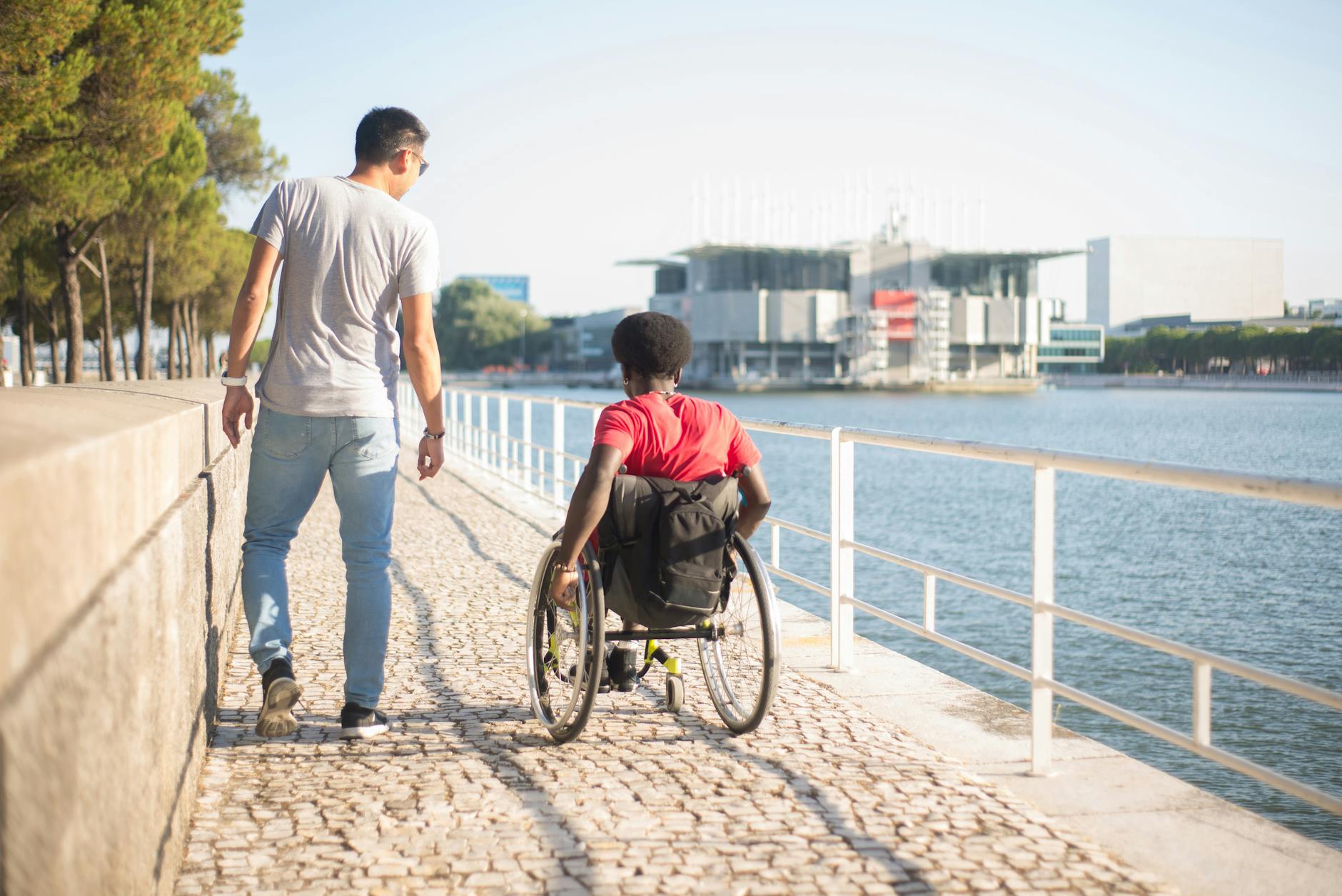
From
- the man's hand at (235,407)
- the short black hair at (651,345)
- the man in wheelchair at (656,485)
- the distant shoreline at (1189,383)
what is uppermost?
the short black hair at (651,345)

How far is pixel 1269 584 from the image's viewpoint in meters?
18.4

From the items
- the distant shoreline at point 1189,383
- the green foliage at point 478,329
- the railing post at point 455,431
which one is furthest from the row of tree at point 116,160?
the green foliage at point 478,329

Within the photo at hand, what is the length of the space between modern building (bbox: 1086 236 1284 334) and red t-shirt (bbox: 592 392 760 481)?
17231cm

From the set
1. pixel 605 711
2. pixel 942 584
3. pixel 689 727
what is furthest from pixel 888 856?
pixel 942 584

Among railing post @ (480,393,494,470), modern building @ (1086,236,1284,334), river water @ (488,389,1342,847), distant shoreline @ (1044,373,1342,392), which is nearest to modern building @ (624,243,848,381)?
distant shoreline @ (1044,373,1342,392)

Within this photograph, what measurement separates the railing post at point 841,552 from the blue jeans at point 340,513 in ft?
6.11

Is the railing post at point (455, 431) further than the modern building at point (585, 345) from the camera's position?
No

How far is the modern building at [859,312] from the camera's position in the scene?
132m

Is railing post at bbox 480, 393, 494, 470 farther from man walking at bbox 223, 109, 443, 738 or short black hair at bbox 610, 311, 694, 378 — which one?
short black hair at bbox 610, 311, 694, 378

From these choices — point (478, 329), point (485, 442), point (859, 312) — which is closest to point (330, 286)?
point (485, 442)

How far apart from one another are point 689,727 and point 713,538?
2.82ft

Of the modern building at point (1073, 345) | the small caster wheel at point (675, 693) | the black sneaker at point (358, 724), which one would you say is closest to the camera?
the black sneaker at point (358, 724)

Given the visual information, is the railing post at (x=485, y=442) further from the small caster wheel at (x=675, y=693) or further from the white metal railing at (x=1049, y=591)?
the small caster wheel at (x=675, y=693)

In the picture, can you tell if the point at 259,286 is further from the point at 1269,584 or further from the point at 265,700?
the point at 1269,584
